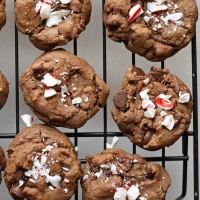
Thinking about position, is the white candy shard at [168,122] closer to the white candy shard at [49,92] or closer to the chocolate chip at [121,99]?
the chocolate chip at [121,99]

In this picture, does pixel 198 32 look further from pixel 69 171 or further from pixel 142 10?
pixel 69 171

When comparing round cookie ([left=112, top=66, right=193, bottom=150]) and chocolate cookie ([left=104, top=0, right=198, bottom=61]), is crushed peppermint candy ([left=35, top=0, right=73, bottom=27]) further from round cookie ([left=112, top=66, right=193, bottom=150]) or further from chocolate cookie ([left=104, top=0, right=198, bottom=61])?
round cookie ([left=112, top=66, right=193, bottom=150])

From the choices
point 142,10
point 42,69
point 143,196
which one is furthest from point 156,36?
point 143,196

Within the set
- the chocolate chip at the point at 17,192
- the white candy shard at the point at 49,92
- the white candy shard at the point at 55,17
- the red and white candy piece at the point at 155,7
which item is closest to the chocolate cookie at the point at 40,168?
the chocolate chip at the point at 17,192

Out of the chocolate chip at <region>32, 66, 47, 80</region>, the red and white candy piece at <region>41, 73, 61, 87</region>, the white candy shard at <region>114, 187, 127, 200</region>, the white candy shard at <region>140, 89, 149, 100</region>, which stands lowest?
the white candy shard at <region>114, 187, 127, 200</region>

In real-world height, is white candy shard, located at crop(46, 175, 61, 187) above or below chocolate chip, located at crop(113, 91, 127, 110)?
below

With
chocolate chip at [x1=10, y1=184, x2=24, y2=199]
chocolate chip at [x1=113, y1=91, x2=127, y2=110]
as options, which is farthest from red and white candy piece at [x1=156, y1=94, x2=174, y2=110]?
chocolate chip at [x1=10, y1=184, x2=24, y2=199]

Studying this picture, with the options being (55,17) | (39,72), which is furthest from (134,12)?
(39,72)
